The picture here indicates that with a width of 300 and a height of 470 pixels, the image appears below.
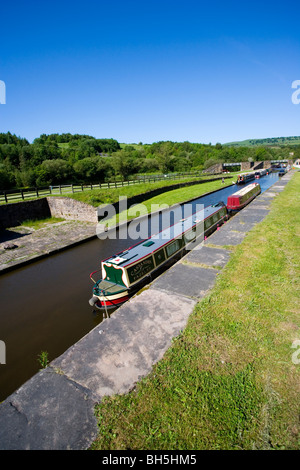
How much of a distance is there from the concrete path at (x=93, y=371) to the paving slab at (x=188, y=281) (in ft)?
0.09

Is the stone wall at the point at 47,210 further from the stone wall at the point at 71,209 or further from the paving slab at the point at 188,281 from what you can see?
the paving slab at the point at 188,281

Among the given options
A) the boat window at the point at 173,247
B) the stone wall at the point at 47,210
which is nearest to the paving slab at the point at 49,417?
the boat window at the point at 173,247

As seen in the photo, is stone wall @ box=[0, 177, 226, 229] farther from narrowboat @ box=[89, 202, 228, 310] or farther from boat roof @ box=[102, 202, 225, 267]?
narrowboat @ box=[89, 202, 228, 310]

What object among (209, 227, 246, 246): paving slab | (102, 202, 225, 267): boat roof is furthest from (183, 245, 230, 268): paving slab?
(102, 202, 225, 267): boat roof

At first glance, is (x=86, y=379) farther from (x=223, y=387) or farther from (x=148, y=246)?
(x=148, y=246)

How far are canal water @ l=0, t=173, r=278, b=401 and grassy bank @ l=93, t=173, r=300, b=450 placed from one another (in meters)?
4.62

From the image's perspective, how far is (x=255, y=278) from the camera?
6.68 meters

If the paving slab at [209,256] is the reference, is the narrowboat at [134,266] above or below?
below

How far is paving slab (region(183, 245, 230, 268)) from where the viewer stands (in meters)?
7.87

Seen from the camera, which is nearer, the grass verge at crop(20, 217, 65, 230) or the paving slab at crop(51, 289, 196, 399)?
the paving slab at crop(51, 289, 196, 399)

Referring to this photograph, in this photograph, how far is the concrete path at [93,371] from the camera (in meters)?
3.30

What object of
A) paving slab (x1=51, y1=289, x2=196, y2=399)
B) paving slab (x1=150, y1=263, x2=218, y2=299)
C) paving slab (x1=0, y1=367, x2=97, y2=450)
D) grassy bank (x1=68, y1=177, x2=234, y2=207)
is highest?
grassy bank (x1=68, y1=177, x2=234, y2=207)

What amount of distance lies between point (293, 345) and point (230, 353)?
122cm
